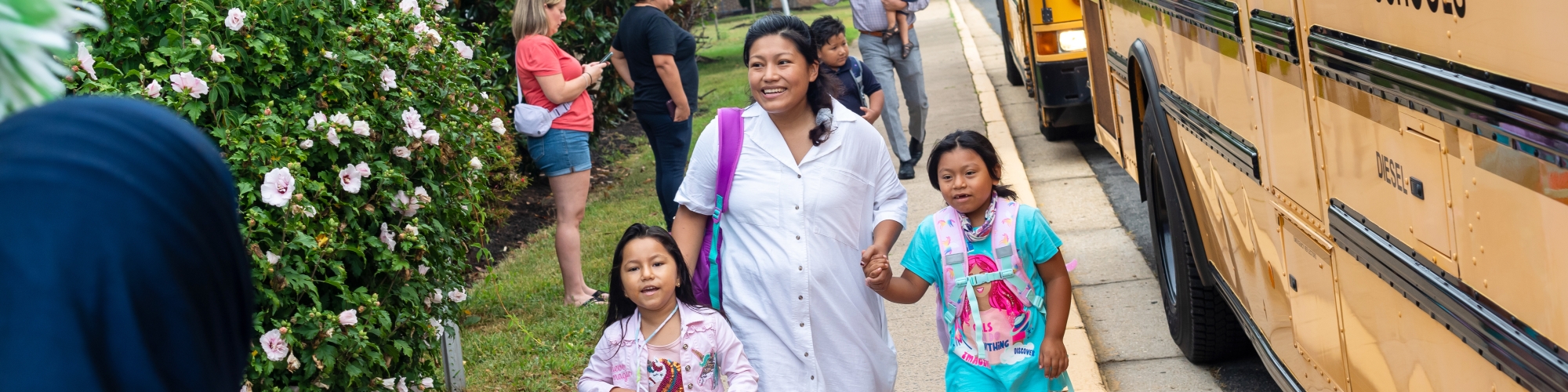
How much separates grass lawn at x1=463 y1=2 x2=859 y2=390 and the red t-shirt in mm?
871

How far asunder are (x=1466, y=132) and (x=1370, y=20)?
0.39 m

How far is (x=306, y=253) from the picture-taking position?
11.3 ft

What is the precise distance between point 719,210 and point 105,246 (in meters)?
2.71

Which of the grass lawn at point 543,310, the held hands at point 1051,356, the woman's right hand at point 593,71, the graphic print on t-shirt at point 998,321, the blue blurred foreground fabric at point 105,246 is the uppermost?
the blue blurred foreground fabric at point 105,246

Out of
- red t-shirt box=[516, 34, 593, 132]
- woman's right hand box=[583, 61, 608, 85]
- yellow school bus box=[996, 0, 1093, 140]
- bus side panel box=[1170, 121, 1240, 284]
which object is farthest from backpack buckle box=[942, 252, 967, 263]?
yellow school bus box=[996, 0, 1093, 140]

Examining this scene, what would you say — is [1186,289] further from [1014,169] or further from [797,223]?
[1014,169]

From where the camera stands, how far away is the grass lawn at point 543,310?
527 cm

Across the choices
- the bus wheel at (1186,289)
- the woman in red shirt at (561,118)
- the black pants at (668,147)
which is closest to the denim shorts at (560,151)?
the woman in red shirt at (561,118)

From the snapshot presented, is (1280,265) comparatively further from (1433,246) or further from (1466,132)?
(1466,132)

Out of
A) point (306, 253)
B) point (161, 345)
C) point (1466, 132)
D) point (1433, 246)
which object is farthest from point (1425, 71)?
point (306, 253)

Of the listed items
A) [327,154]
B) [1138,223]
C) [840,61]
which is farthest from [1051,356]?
[1138,223]

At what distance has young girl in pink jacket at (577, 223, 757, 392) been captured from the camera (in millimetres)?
3158

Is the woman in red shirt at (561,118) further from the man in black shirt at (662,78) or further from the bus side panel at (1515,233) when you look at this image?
the bus side panel at (1515,233)

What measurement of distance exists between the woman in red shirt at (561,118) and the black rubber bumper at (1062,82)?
361 centimetres
